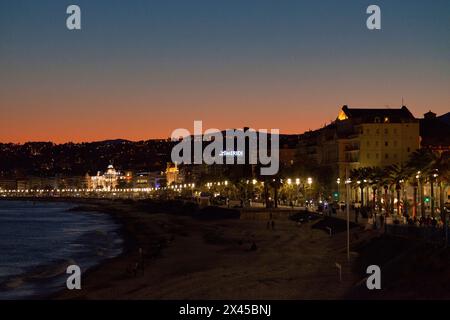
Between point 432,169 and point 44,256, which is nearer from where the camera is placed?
point 432,169

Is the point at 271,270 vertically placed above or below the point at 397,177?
below

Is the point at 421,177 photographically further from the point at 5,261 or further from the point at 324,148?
the point at 324,148

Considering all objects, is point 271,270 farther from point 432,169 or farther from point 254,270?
point 432,169

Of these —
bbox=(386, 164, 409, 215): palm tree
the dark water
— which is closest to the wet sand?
the dark water

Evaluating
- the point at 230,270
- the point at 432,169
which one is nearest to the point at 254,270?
the point at 230,270

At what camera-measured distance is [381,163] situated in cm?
10500

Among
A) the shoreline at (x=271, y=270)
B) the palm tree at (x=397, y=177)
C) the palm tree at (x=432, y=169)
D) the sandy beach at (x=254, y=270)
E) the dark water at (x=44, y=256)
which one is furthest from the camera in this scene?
the palm tree at (x=397, y=177)

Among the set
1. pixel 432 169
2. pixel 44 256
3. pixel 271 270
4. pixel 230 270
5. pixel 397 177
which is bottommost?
pixel 44 256

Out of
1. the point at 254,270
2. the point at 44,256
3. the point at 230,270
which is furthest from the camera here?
the point at 44,256

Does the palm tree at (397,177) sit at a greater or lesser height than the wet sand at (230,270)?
greater

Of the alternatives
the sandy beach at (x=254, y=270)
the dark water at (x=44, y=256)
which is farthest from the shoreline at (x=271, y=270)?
the dark water at (x=44, y=256)

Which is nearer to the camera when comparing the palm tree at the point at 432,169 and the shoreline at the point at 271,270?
the shoreline at the point at 271,270

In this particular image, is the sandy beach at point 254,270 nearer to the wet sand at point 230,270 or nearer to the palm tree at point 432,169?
the wet sand at point 230,270

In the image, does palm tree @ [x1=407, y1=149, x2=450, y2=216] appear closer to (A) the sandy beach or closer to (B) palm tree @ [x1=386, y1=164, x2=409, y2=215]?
(B) palm tree @ [x1=386, y1=164, x2=409, y2=215]
